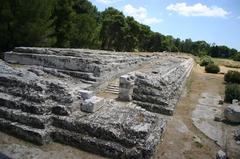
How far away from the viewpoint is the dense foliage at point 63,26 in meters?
24.3

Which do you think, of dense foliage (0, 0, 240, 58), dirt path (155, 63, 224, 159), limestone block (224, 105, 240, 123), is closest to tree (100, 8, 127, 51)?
dense foliage (0, 0, 240, 58)

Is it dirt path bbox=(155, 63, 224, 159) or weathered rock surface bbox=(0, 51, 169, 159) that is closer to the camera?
weathered rock surface bbox=(0, 51, 169, 159)

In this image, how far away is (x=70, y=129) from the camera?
8.52m

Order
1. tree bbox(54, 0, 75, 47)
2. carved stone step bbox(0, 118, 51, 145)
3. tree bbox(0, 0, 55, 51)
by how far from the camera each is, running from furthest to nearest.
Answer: tree bbox(54, 0, 75, 47)
tree bbox(0, 0, 55, 51)
carved stone step bbox(0, 118, 51, 145)

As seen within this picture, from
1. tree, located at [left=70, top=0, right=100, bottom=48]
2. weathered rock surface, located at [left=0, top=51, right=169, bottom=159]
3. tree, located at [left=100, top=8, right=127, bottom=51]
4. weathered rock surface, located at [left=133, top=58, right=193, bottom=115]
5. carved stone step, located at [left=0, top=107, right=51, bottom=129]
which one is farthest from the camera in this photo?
tree, located at [left=100, top=8, right=127, bottom=51]

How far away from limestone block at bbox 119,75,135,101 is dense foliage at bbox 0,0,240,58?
47.9 ft

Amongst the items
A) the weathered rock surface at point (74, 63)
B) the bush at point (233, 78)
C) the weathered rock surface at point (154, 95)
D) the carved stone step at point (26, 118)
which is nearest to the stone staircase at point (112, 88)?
the weathered rock surface at point (74, 63)

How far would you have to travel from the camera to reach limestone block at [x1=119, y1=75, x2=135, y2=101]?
13039 mm

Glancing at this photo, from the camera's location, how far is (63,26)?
3275cm

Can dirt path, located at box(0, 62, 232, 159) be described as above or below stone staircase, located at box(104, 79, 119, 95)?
below

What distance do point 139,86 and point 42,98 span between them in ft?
18.6

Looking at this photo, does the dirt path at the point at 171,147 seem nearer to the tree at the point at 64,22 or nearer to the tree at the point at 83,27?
the tree at the point at 64,22

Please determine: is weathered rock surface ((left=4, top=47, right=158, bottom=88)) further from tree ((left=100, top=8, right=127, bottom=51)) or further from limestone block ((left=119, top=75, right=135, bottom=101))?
tree ((left=100, top=8, right=127, bottom=51))

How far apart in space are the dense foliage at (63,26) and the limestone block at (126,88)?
47.9 ft
